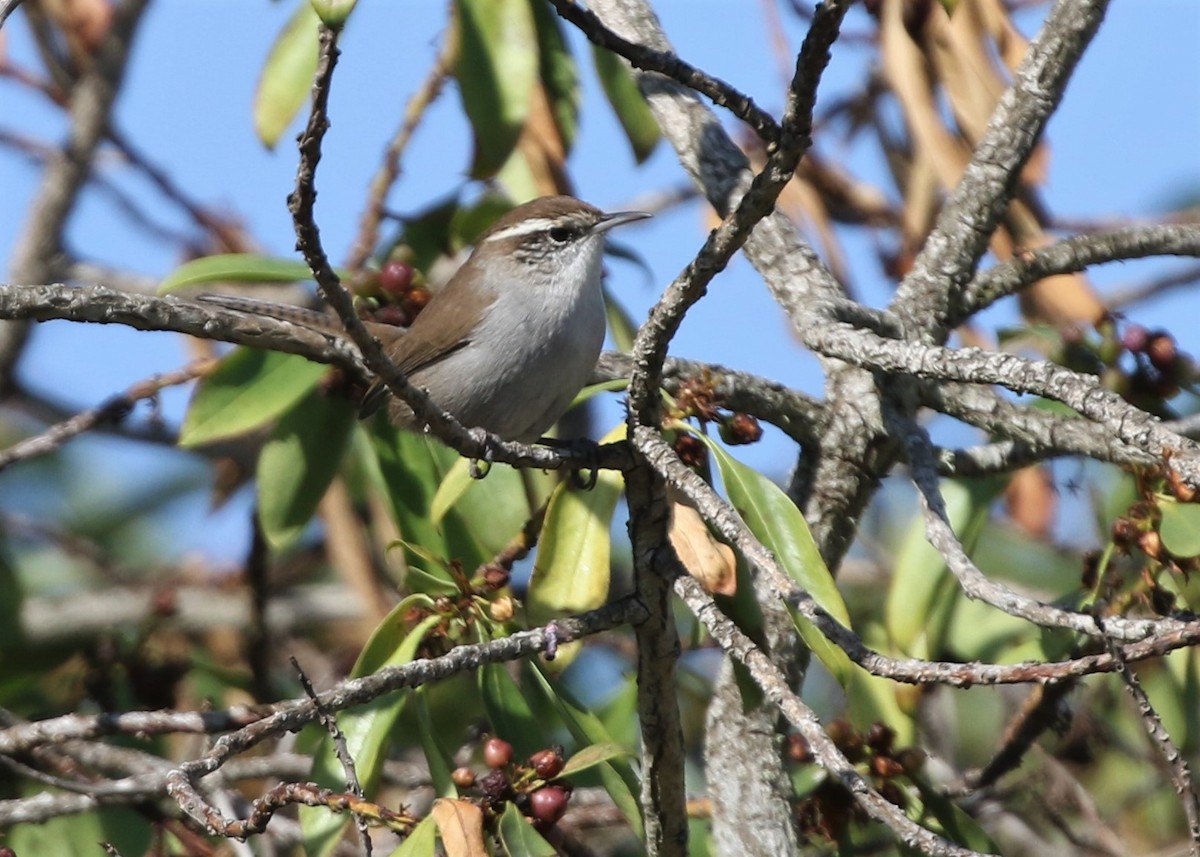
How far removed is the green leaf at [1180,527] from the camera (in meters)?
3.11

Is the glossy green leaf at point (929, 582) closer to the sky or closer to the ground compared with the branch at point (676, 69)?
closer to the ground

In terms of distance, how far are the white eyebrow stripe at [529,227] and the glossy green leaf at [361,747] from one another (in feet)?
6.10

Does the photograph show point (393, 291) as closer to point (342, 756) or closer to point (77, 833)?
point (77, 833)

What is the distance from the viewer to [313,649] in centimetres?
600

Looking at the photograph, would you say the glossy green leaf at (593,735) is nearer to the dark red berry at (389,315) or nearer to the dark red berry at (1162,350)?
the dark red berry at (389,315)

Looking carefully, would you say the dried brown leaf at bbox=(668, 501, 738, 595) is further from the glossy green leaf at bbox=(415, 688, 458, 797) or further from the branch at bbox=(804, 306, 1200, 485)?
the glossy green leaf at bbox=(415, 688, 458, 797)

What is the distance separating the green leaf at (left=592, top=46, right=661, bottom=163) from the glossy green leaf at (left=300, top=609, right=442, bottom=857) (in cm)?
181

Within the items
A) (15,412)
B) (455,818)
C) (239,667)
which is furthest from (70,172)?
(455,818)

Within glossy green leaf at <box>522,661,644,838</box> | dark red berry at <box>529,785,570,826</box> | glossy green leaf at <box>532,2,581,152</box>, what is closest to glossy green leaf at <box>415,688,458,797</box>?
dark red berry at <box>529,785,570,826</box>

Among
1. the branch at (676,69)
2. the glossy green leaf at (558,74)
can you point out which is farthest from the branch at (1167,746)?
the glossy green leaf at (558,74)

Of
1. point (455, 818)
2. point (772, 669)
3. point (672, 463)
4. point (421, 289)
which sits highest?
point (421, 289)

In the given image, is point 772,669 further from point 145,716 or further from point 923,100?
point 923,100

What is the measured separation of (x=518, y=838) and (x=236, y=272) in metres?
1.98

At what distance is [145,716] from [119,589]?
222 centimetres
